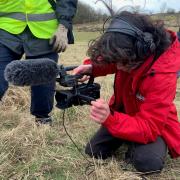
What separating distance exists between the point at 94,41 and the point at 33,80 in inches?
22.2

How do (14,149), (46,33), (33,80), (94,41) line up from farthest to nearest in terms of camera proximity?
(46,33), (14,149), (94,41), (33,80)

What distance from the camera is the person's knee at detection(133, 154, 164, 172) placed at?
12.5 ft

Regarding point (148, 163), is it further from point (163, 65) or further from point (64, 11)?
point (64, 11)

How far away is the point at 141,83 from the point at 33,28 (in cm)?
131

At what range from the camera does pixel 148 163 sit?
12.5 feet

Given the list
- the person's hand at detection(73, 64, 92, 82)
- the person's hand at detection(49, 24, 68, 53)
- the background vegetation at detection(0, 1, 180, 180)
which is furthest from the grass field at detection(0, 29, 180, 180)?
the person's hand at detection(49, 24, 68, 53)

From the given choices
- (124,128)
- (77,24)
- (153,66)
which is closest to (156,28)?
(153,66)

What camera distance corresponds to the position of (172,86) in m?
3.60

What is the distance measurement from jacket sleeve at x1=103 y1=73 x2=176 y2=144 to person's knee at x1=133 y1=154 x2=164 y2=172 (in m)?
0.30

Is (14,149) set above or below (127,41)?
below

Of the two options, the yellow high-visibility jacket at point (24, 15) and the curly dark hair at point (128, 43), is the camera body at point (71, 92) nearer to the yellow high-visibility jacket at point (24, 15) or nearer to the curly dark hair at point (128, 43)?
the curly dark hair at point (128, 43)

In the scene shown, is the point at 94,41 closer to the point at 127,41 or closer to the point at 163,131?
the point at 127,41

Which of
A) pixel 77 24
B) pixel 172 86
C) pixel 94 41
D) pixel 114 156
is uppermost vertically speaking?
pixel 94 41

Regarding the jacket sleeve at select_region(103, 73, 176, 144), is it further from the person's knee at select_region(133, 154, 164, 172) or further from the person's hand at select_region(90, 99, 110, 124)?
the person's knee at select_region(133, 154, 164, 172)
